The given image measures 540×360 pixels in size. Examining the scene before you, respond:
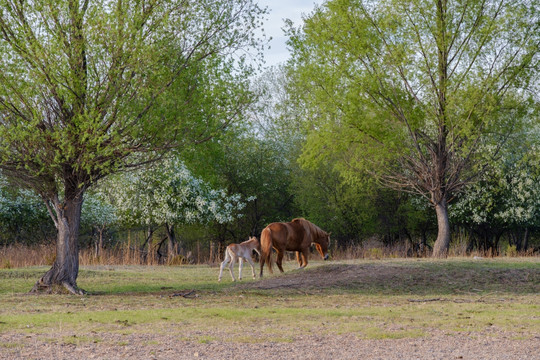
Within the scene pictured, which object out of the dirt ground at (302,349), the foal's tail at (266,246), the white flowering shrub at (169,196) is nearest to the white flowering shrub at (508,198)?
the white flowering shrub at (169,196)

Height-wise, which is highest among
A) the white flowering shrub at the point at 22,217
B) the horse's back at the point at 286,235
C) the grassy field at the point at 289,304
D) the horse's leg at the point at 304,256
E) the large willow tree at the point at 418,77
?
the large willow tree at the point at 418,77

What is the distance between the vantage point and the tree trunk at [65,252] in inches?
648

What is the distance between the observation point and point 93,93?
1530cm

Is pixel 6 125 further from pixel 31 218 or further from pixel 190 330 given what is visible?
pixel 31 218

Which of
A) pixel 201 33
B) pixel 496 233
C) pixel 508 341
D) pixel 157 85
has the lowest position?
pixel 508 341

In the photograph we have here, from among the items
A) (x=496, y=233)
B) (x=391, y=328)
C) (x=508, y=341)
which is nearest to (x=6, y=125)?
(x=391, y=328)

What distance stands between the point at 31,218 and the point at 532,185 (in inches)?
962

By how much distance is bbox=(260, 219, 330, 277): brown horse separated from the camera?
18.7 m

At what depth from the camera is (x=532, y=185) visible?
3350cm

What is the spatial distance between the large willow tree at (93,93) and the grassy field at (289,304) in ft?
Result: 9.16

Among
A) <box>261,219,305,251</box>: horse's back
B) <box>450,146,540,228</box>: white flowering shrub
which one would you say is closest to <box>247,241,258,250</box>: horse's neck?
<box>261,219,305,251</box>: horse's back

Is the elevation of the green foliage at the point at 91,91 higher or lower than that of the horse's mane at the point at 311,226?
higher

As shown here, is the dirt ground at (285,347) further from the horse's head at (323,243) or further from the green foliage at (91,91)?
the horse's head at (323,243)

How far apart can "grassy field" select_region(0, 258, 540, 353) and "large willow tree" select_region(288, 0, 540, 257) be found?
760 centimetres
